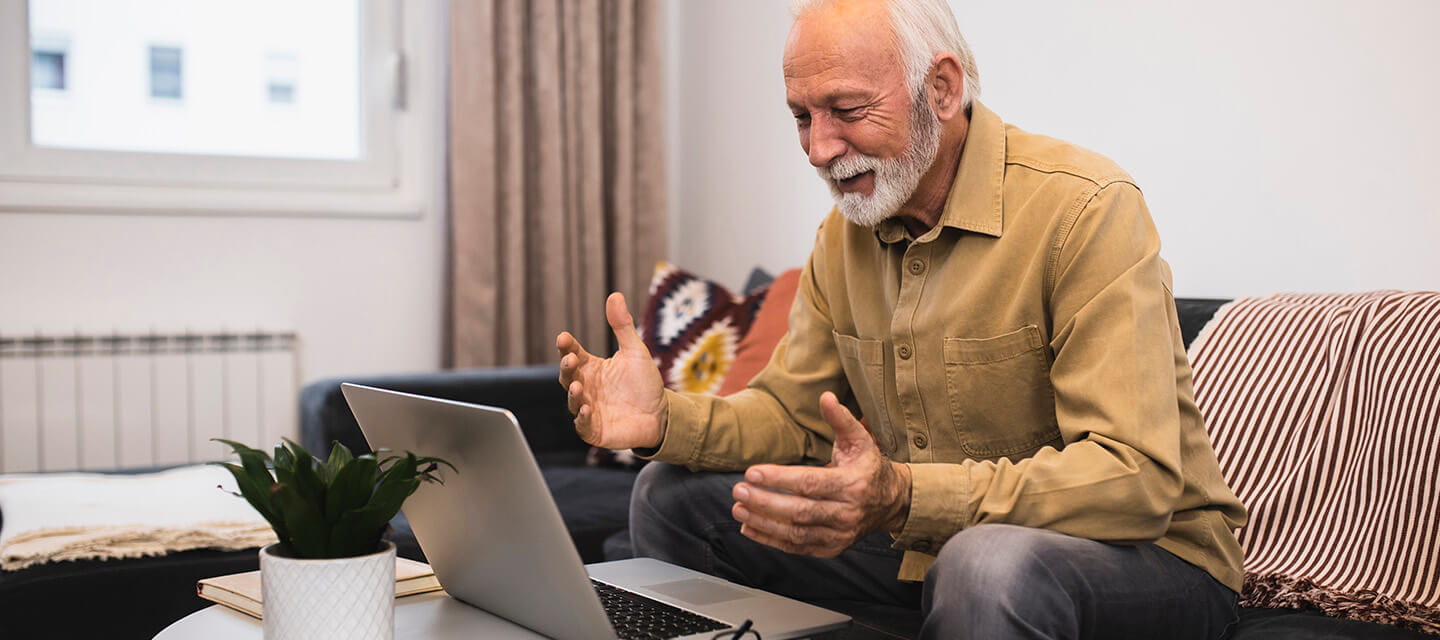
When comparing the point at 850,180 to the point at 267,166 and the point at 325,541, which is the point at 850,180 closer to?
the point at 325,541

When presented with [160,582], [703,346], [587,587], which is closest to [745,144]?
[703,346]

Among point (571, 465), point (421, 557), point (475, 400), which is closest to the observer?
point (421, 557)

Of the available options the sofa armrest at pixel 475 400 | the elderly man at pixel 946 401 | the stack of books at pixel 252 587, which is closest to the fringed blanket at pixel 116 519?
the sofa armrest at pixel 475 400

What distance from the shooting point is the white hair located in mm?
1330

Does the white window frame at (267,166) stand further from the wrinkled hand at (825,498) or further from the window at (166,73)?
the wrinkled hand at (825,498)

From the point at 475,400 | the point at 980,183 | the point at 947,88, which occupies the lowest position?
the point at 475,400

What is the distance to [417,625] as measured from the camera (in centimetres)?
110

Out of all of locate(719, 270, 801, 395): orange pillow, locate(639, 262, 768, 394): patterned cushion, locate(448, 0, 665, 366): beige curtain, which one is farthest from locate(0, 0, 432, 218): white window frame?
locate(719, 270, 801, 395): orange pillow

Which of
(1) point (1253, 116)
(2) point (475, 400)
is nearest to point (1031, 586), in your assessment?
(1) point (1253, 116)

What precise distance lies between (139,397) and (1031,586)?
2515mm

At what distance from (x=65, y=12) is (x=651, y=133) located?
1.51 meters

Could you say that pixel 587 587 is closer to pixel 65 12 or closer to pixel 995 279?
pixel 995 279

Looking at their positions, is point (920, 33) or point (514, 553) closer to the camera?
point (514, 553)

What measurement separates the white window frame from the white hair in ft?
6.66
